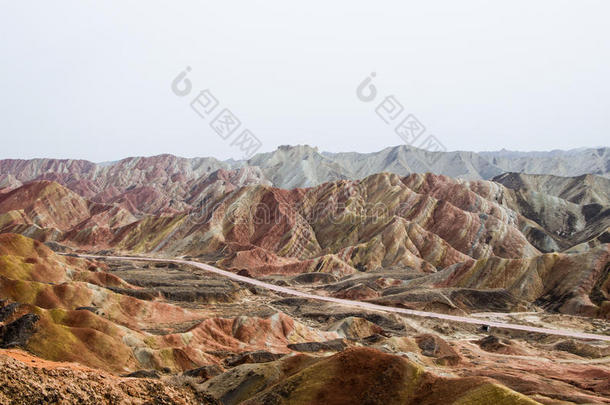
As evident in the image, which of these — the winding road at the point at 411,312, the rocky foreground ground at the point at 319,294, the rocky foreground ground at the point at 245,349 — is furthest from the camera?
the winding road at the point at 411,312

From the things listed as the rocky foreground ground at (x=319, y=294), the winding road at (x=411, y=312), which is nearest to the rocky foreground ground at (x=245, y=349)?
the rocky foreground ground at (x=319, y=294)

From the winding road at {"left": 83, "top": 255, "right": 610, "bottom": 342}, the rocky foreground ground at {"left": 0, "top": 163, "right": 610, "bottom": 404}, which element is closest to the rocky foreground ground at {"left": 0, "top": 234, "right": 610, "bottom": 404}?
the rocky foreground ground at {"left": 0, "top": 163, "right": 610, "bottom": 404}

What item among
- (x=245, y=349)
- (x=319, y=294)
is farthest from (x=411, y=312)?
(x=245, y=349)

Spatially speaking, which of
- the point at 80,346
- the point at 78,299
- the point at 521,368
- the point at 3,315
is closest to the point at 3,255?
the point at 78,299

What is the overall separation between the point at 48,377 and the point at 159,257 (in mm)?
129493

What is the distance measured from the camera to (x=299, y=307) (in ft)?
280

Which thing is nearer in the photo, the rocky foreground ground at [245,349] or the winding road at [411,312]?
the rocky foreground ground at [245,349]

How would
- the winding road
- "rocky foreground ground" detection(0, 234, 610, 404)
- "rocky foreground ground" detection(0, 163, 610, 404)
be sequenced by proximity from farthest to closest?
the winding road, "rocky foreground ground" detection(0, 163, 610, 404), "rocky foreground ground" detection(0, 234, 610, 404)

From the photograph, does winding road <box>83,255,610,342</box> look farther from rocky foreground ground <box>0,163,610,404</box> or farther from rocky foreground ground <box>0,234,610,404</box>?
rocky foreground ground <box>0,234,610,404</box>

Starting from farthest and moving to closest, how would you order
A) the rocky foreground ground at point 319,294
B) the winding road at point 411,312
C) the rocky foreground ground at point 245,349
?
the winding road at point 411,312 < the rocky foreground ground at point 319,294 < the rocky foreground ground at point 245,349

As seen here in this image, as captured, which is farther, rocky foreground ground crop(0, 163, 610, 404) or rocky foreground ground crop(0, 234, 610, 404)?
rocky foreground ground crop(0, 163, 610, 404)

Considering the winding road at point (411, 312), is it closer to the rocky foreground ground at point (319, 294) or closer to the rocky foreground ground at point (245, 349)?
the rocky foreground ground at point (319, 294)

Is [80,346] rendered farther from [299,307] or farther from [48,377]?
[299,307]

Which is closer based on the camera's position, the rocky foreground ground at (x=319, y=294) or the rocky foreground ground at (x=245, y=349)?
the rocky foreground ground at (x=245, y=349)
